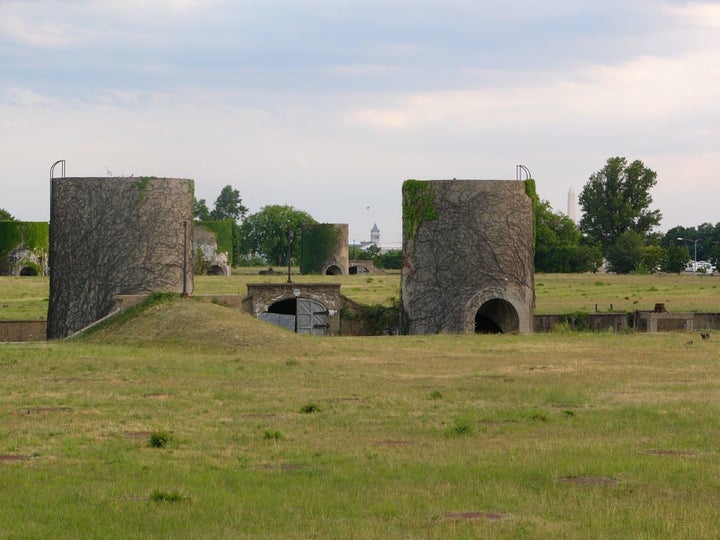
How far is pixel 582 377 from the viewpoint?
1096 inches

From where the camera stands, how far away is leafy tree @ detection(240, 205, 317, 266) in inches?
5285

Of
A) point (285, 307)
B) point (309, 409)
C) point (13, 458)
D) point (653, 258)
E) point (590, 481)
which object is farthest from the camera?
point (653, 258)

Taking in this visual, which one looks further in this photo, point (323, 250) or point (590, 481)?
point (323, 250)

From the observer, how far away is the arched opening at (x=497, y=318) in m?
45.5

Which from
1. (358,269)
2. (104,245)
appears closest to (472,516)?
(104,245)

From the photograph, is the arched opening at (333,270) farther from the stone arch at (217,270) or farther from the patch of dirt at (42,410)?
the patch of dirt at (42,410)

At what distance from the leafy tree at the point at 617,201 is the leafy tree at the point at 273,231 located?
97.6ft

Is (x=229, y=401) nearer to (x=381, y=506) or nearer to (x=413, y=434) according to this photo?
(x=413, y=434)

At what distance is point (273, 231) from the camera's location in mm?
135875

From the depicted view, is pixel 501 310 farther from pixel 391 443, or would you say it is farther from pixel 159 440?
pixel 159 440

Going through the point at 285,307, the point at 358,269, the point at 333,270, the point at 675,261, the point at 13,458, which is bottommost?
the point at 13,458

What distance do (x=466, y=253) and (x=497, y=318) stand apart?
424 centimetres

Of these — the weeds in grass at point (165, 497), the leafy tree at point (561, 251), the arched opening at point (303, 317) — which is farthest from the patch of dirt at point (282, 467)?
the leafy tree at point (561, 251)

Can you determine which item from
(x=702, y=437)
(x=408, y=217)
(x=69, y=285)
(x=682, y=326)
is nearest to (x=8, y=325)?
(x=69, y=285)
